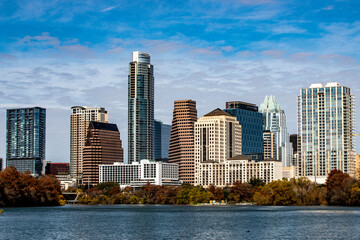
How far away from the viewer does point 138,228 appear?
137750 mm

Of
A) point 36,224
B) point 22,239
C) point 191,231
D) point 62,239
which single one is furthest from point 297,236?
point 36,224

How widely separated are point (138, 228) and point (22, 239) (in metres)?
33.6

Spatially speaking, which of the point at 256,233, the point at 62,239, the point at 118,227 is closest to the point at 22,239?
the point at 62,239

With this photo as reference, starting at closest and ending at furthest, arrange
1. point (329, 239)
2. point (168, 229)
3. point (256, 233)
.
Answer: point (329, 239), point (256, 233), point (168, 229)

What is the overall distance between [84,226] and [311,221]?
54818 mm

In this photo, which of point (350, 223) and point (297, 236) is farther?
point (350, 223)

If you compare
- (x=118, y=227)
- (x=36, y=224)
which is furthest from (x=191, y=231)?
(x=36, y=224)

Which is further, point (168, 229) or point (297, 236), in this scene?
point (168, 229)

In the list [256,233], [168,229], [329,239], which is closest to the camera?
[329,239]

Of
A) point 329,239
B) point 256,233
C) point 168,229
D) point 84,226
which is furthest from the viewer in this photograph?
point 84,226

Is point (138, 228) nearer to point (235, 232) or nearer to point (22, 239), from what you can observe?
point (235, 232)

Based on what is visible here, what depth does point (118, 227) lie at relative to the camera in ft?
461

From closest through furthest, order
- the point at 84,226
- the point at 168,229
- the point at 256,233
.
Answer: the point at 256,233, the point at 168,229, the point at 84,226

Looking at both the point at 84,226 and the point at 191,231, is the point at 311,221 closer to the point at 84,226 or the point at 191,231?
the point at 191,231
